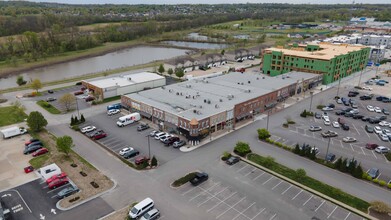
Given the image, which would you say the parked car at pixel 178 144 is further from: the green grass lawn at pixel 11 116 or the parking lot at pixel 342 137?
the green grass lawn at pixel 11 116

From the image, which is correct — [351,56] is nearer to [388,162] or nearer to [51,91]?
[388,162]

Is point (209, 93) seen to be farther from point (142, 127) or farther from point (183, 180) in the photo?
point (183, 180)

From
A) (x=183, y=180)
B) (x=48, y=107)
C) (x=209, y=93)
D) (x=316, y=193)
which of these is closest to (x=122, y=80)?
(x=48, y=107)

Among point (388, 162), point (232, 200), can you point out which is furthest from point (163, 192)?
point (388, 162)

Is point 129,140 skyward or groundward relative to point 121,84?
groundward

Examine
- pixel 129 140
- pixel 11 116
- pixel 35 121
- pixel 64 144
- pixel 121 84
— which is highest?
pixel 121 84

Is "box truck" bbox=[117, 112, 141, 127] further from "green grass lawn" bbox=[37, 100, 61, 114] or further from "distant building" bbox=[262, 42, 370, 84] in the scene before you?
"distant building" bbox=[262, 42, 370, 84]
